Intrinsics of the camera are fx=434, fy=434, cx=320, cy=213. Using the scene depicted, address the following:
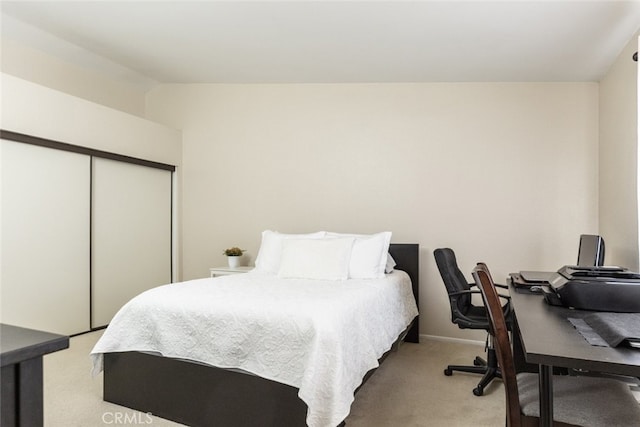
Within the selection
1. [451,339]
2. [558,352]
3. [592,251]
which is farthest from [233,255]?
[558,352]

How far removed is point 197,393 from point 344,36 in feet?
8.84

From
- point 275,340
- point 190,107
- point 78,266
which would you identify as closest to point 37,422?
point 275,340

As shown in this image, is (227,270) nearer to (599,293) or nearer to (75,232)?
(75,232)

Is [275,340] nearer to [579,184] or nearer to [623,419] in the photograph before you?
[623,419]

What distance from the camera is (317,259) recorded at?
356 centimetres

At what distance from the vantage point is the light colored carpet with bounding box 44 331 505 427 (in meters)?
2.40

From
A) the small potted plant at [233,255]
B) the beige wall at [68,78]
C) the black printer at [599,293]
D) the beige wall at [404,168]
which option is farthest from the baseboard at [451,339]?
the beige wall at [68,78]

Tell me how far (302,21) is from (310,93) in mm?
1461

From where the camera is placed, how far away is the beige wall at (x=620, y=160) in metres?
2.88

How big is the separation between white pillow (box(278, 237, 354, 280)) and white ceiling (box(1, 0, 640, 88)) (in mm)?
1635

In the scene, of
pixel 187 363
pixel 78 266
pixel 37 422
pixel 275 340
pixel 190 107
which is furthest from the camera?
pixel 190 107

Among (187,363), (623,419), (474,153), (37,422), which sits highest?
(474,153)

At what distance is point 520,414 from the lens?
144 centimetres

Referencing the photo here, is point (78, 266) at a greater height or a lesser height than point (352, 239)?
lesser
